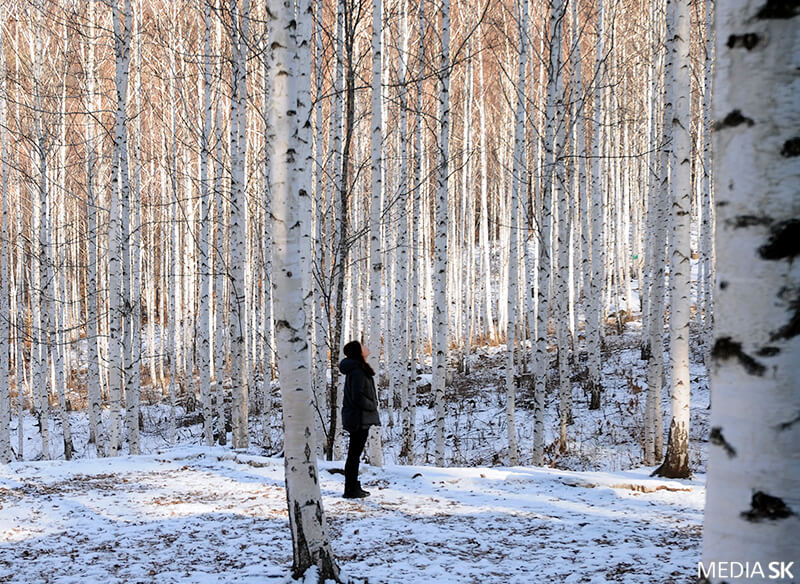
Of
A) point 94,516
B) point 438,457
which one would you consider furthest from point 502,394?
point 94,516

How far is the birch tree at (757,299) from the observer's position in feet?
4.08

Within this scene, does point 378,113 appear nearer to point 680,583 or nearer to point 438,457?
point 438,457

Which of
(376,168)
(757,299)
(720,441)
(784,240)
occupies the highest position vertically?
(376,168)

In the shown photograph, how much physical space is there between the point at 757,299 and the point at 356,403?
4937mm

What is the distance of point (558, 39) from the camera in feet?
25.9

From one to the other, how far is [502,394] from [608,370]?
8.94ft

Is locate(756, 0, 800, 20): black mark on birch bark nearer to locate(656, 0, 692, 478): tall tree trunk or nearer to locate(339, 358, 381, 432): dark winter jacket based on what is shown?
locate(339, 358, 381, 432): dark winter jacket

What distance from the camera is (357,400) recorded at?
5953 mm

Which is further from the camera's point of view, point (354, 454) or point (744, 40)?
point (354, 454)

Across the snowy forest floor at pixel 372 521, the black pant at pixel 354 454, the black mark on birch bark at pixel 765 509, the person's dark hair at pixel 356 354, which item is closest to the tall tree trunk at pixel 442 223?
the snowy forest floor at pixel 372 521

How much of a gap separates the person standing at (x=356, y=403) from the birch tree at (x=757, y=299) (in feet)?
15.5

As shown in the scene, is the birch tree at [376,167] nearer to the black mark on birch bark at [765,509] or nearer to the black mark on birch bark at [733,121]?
the black mark on birch bark at [733,121]

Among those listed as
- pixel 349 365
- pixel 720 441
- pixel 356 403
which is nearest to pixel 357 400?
pixel 356 403

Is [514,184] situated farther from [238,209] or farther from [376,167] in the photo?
[238,209]
